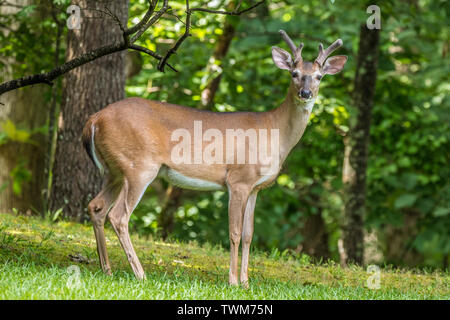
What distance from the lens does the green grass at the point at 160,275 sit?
4812mm

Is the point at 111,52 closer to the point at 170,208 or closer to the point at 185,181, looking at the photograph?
the point at 185,181

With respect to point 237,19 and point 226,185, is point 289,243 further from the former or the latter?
point 226,185

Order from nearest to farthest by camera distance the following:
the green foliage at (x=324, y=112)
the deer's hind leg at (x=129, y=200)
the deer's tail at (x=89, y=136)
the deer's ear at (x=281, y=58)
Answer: the deer's hind leg at (x=129, y=200)
the deer's tail at (x=89, y=136)
the deer's ear at (x=281, y=58)
the green foliage at (x=324, y=112)

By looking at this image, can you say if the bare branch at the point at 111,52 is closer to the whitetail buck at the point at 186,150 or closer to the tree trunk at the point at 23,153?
the whitetail buck at the point at 186,150

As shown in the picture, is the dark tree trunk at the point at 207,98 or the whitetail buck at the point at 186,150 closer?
the whitetail buck at the point at 186,150

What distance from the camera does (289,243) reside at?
12.8 metres

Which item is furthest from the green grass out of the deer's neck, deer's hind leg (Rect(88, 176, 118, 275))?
the deer's neck

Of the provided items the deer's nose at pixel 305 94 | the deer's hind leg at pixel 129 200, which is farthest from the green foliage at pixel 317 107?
the deer's hind leg at pixel 129 200

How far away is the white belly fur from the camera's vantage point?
20.5ft

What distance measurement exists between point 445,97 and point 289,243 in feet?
13.1

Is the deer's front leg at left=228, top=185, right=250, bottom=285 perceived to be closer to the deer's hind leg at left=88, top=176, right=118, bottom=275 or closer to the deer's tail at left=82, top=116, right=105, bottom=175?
the deer's hind leg at left=88, top=176, right=118, bottom=275

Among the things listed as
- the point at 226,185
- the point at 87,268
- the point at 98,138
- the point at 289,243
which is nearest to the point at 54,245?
the point at 87,268

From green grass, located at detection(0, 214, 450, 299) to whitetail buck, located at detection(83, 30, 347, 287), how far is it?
0.44 meters
